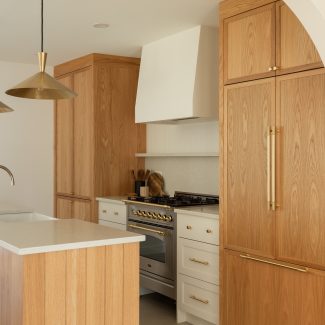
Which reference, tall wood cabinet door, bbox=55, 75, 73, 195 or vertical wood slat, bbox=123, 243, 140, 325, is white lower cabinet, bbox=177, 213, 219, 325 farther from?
tall wood cabinet door, bbox=55, 75, 73, 195

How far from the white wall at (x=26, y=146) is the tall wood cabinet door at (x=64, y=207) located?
14cm

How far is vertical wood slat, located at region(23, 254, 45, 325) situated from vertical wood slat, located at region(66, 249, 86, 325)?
139 millimetres

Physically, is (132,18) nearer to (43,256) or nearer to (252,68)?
(252,68)

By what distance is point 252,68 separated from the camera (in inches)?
131

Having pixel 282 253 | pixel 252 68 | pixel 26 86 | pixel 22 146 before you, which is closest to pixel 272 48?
pixel 252 68

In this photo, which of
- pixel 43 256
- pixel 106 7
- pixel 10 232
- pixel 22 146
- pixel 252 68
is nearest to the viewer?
pixel 43 256

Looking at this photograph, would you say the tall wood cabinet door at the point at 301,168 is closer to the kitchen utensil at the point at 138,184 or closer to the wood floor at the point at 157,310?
the wood floor at the point at 157,310

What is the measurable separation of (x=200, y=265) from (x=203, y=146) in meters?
1.33

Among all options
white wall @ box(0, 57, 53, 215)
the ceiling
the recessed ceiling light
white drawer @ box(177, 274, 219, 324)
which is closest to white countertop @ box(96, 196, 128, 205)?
white drawer @ box(177, 274, 219, 324)

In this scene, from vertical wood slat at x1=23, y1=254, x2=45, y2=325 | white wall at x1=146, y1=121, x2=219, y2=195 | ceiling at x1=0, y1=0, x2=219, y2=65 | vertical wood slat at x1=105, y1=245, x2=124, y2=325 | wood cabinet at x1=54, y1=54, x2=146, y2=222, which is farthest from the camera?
wood cabinet at x1=54, y1=54, x2=146, y2=222

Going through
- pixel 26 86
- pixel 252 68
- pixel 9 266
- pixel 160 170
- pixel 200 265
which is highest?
pixel 252 68

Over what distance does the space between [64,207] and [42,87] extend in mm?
3505

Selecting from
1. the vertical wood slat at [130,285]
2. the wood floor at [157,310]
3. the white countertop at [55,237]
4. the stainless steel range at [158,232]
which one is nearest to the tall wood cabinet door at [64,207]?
the stainless steel range at [158,232]

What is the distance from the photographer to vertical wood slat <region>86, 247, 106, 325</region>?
8.55 ft
